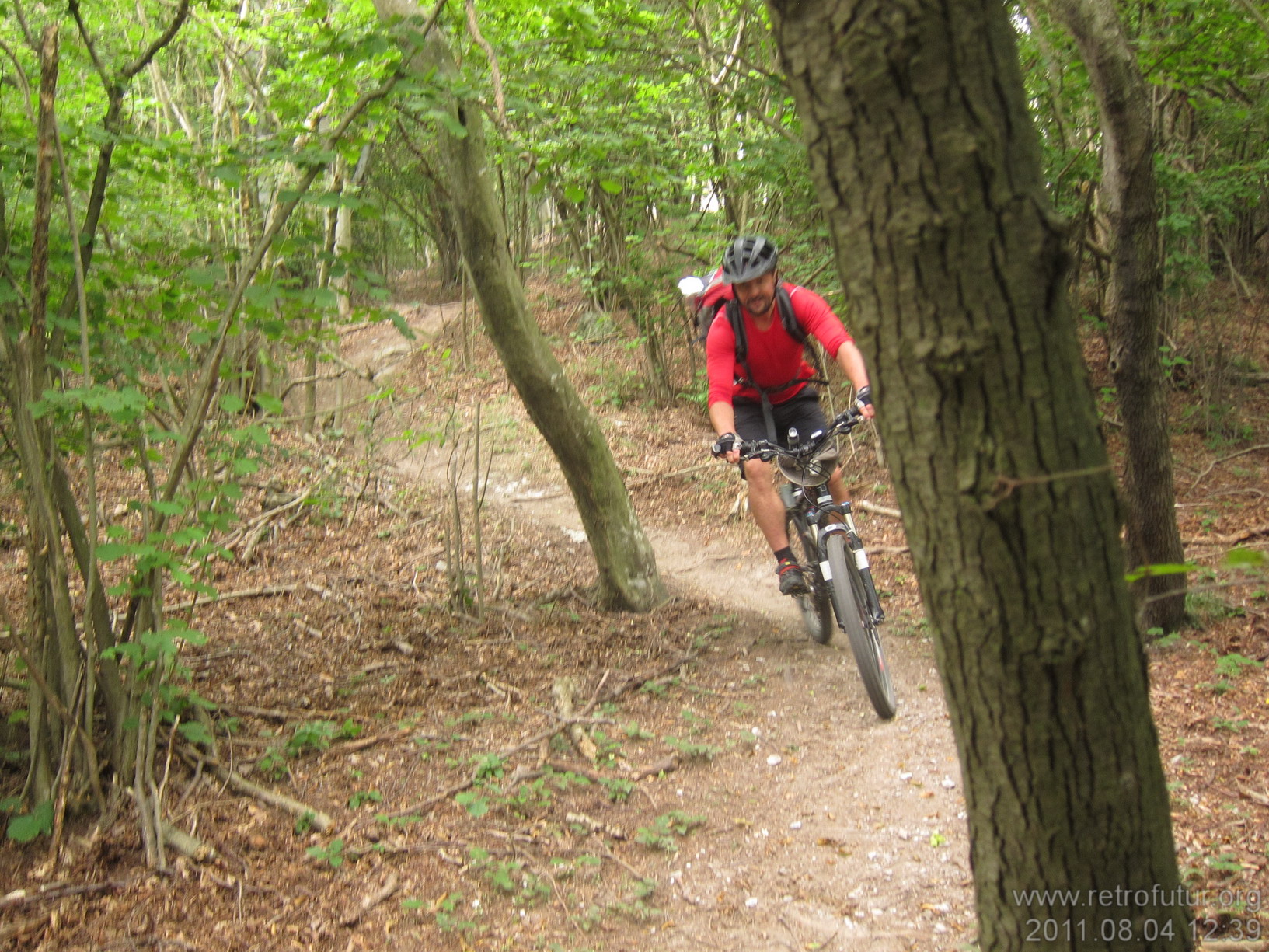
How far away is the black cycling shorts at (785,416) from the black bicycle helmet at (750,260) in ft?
2.97

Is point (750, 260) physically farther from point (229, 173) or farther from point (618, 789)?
point (618, 789)

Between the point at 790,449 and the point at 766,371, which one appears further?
the point at 766,371

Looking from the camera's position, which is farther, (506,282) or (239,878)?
(506,282)

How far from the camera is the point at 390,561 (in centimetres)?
743

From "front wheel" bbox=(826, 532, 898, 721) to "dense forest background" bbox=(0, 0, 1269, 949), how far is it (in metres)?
1.88

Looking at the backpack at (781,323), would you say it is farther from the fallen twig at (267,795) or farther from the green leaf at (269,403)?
the fallen twig at (267,795)

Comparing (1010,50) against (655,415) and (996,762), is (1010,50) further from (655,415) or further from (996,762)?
(655,415)

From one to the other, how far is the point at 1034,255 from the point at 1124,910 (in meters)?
1.24

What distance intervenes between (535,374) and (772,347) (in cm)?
160

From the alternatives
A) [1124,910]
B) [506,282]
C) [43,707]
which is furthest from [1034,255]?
[506,282]

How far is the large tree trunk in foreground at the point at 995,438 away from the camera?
138 centimetres

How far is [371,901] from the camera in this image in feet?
10.1

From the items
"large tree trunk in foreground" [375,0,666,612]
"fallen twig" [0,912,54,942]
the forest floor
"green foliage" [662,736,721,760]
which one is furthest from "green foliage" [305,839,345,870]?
"large tree trunk in foreground" [375,0,666,612]

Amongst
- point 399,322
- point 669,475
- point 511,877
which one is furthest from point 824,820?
point 669,475
